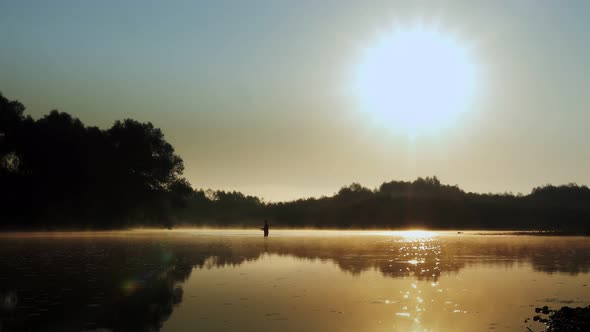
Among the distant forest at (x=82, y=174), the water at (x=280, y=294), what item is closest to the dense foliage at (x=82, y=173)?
the distant forest at (x=82, y=174)

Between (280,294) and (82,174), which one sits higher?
(82,174)

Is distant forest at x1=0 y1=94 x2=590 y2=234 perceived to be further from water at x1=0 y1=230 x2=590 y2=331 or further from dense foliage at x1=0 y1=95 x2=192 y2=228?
water at x1=0 y1=230 x2=590 y2=331

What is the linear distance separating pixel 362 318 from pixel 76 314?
832cm

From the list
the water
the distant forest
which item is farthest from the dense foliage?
the water

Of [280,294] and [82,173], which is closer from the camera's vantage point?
[280,294]

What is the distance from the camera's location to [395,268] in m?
37.7

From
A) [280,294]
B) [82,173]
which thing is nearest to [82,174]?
[82,173]

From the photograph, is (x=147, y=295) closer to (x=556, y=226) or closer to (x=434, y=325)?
(x=434, y=325)

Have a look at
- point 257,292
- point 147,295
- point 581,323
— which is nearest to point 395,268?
point 257,292

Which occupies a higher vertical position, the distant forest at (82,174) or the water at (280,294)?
the distant forest at (82,174)

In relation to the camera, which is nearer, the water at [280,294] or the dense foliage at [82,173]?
the water at [280,294]

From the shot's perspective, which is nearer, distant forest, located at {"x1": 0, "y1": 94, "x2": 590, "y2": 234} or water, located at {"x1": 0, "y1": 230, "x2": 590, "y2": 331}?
water, located at {"x1": 0, "y1": 230, "x2": 590, "y2": 331}

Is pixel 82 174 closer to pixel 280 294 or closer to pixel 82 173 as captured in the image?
pixel 82 173

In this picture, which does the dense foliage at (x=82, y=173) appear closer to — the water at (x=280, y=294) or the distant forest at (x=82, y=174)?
the distant forest at (x=82, y=174)
